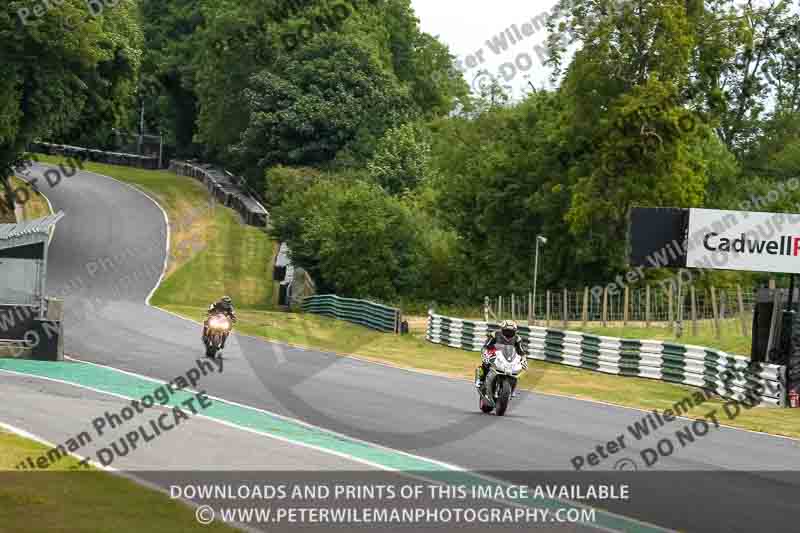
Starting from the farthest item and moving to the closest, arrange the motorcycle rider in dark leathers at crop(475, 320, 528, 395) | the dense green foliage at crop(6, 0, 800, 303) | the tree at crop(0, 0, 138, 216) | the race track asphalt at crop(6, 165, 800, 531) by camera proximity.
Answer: the dense green foliage at crop(6, 0, 800, 303)
the tree at crop(0, 0, 138, 216)
the motorcycle rider in dark leathers at crop(475, 320, 528, 395)
the race track asphalt at crop(6, 165, 800, 531)

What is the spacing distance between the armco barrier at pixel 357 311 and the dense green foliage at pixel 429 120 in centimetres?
317

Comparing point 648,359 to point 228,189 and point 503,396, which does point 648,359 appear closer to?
point 503,396

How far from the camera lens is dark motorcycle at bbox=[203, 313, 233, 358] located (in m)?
28.7

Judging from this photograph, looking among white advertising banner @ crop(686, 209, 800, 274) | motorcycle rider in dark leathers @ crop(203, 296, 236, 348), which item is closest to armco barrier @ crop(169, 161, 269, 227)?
motorcycle rider in dark leathers @ crop(203, 296, 236, 348)

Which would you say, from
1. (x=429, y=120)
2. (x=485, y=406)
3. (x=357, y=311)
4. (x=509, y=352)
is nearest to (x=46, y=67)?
(x=357, y=311)

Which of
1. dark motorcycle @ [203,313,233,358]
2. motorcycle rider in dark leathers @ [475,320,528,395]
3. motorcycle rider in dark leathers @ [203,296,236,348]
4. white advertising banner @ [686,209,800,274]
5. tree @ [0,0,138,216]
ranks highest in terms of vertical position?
tree @ [0,0,138,216]

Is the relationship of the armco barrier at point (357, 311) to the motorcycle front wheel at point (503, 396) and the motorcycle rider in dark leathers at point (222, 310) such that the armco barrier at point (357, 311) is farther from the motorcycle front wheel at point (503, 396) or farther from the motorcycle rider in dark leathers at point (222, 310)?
the motorcycle front wheel at point (503, 396)

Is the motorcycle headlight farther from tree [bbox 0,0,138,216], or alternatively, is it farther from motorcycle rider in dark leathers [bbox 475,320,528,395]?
tree [bbox 0,0,138,216]

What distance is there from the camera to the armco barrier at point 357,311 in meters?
47.8

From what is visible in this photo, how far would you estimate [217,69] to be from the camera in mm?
83500

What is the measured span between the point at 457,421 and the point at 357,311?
1252 inches

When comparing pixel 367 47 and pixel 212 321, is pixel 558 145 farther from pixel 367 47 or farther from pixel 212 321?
pixel 212 321

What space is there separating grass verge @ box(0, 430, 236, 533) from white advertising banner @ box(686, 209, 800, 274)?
66.3 feet

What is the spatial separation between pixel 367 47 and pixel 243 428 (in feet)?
218
